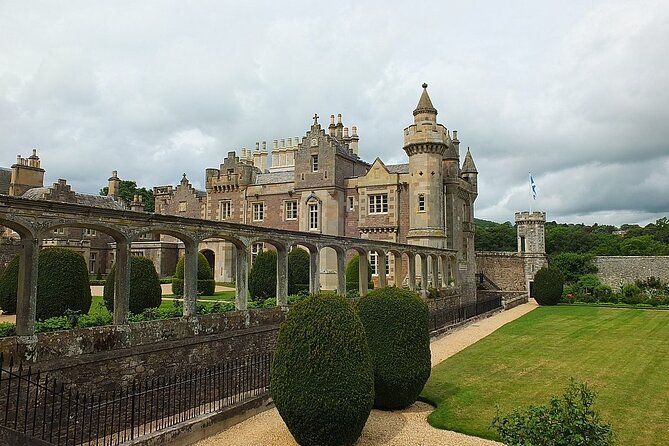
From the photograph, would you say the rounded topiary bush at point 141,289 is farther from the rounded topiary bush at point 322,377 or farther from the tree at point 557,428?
the tree at point 557,428

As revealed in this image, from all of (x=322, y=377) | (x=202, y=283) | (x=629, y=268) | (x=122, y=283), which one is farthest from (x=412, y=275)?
(x=629, y=268)

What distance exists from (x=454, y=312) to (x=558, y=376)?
1132cm

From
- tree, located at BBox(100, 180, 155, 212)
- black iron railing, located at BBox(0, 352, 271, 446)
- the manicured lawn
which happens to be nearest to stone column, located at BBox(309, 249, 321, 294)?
black iron railing, located at BBox(0, 352, 271, 446)

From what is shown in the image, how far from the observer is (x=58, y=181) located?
34.9 m

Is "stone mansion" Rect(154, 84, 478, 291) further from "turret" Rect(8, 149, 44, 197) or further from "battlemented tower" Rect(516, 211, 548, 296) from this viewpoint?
"turret" Rect(8, 149, 44, 197)

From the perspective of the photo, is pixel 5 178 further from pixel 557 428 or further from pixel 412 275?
pixel 557 428

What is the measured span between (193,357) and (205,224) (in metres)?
3.25

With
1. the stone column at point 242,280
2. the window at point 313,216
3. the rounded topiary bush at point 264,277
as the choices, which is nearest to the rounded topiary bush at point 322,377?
the stone column at point 242,280

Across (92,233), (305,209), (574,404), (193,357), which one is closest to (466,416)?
(574,404)

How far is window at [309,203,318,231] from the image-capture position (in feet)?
115

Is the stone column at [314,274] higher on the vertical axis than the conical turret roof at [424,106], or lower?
lower

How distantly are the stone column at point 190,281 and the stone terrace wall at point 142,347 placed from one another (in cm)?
36

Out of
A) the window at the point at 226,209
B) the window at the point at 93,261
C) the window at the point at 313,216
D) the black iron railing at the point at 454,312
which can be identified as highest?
the window at the point at 226,209

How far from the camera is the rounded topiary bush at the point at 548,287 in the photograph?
3631 cm
